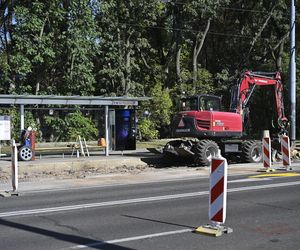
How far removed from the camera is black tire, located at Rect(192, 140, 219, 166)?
806 inches

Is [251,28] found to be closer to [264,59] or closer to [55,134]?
[264,59]

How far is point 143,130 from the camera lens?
126 ft

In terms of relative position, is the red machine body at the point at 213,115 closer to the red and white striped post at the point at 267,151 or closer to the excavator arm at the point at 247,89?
the excavator arm at the point at 247,89

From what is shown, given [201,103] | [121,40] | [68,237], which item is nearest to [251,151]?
[201,103]

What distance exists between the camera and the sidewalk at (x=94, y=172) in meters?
16.5

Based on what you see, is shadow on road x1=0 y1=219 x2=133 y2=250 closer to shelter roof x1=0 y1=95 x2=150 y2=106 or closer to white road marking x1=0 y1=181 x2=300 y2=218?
white road marking x1=0 y1=181 x2=300 y2=218

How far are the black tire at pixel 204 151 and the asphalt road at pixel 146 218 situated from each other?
19.8 ft

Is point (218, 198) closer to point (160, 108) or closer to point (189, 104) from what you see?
point (189, 104)

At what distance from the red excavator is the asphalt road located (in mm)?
6567

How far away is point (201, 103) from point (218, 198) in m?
13.3

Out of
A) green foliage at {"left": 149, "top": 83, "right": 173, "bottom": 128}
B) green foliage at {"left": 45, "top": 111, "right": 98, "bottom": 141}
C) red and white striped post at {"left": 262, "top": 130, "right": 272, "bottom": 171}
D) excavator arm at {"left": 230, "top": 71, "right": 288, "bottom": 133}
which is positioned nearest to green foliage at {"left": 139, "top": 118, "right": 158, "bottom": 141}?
green foliage at {"left": 149, "top": 83, "right": 173, "bottom": 128}

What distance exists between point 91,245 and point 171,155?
15.0 meters

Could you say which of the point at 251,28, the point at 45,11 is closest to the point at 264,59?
the point at 251,28

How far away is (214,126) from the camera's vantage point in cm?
2103
